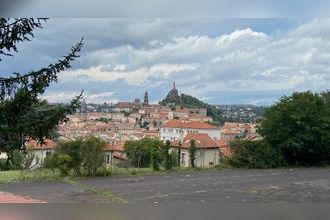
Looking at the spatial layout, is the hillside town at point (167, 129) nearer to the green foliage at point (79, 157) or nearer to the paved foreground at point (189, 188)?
the green foliage at point (79, 157)

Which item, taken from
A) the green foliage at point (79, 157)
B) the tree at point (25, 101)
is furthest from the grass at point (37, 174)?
the tree at point (25, 101)

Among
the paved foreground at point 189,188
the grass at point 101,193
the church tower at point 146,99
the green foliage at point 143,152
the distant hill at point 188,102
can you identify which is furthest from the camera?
the green foliage at point 143,152

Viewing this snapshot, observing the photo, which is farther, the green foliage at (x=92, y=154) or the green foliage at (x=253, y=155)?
the green foliage at (x=253, y=155)

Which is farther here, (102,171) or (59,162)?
(102,171)

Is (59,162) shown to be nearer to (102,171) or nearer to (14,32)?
(102,171)

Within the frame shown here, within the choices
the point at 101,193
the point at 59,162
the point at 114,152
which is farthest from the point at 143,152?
the point at 101,193

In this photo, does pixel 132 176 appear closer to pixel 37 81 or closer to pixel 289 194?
pixel 289 194

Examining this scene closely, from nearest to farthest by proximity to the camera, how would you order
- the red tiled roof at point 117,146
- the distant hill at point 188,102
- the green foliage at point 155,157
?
the distant hill at point 188,102 → the red tiled roof at point 117,146 → the green foliage at point 155,157
